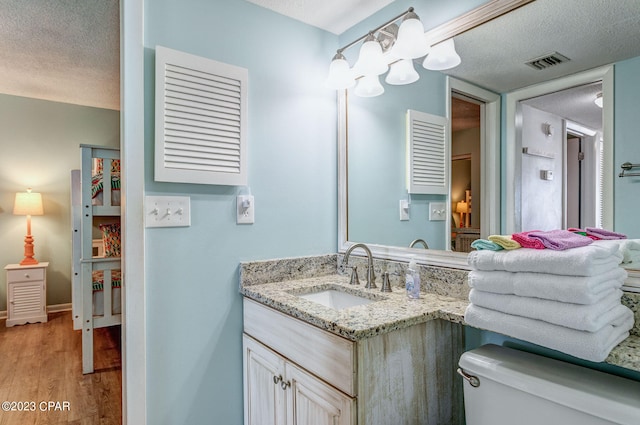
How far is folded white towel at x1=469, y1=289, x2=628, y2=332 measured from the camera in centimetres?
85

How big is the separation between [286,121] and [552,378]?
1.43 m

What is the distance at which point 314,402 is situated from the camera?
1.19m

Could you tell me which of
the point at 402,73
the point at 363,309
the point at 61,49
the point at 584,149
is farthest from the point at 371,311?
Answer: the point at 61,49

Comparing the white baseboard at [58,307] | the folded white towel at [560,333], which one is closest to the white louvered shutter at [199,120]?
the folded white towel at [560,333]

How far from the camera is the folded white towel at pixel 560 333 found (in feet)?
2.76

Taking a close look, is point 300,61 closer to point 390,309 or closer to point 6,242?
point 390,309

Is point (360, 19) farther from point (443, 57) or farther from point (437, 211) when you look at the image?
point (437, 211)

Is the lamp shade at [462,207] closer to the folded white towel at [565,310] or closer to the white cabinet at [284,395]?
the folded white towel at [565,310]

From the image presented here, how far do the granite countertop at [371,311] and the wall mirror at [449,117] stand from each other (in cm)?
22

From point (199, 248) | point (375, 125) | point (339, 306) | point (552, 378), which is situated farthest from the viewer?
point (375, 125)

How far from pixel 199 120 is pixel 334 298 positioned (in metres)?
0.98

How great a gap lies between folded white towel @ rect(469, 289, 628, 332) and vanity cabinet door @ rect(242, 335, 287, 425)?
2.61 ft

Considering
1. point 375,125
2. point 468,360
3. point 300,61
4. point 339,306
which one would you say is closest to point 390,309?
point 468,360

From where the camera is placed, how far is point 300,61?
1.82 meters
